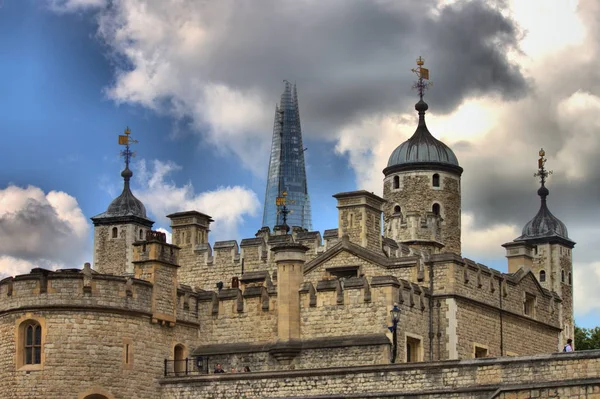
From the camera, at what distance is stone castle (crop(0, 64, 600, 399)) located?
40.3 metres

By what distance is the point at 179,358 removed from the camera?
158ft

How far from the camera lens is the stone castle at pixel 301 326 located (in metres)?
40.3

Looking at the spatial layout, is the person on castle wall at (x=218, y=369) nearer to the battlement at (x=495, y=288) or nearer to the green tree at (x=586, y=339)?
the battlement at (x=495, y=288)

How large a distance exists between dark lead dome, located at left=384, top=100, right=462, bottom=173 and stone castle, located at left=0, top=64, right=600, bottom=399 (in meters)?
13.8

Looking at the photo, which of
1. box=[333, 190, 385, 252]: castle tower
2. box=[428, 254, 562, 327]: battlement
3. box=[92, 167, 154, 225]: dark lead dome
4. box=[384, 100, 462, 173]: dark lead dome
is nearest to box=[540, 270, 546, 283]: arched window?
box=[384, 100, 462, 173]: dark lead dome

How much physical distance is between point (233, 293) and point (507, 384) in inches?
544

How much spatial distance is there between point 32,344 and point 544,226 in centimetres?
5468

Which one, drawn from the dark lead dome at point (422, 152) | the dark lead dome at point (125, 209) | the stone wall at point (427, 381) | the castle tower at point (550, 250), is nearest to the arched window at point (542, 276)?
the castle tower at point (550, 250)

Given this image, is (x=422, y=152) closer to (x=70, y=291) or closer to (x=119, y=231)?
(x=119, y=231)

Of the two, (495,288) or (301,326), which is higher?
(495,288)

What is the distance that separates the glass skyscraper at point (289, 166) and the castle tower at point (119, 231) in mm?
66715

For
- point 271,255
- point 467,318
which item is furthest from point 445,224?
point 467,318

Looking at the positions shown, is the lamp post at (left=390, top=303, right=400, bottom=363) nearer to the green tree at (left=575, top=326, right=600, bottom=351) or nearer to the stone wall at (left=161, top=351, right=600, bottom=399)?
the stone wall at (left=161, top=351, right=600, bottom=399)

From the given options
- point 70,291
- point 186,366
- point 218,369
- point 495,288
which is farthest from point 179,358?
point 495,288
